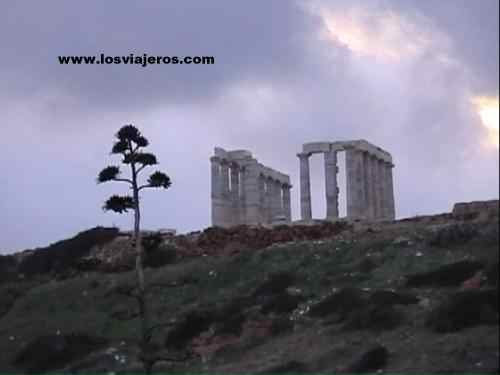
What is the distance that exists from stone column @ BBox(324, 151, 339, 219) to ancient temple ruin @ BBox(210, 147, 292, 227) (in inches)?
137

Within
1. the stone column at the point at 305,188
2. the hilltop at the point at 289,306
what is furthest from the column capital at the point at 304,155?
the hilltop at the point at 289,306

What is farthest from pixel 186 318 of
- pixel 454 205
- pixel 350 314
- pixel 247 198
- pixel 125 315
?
pixel 247 198

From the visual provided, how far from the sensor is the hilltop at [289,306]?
2435cm

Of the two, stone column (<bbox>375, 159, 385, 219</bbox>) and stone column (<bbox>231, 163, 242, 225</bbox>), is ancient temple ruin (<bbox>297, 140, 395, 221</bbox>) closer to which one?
stone column (<bbox>375, 159, 385, 219</bbox>)

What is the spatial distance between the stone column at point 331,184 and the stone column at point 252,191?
4.56 meters

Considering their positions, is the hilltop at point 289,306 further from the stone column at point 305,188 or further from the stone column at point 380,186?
the stone column at point 380,186

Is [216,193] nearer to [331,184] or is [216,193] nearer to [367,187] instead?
[331,184]

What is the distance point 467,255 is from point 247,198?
1154 inches

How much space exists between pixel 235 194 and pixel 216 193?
8.69ft

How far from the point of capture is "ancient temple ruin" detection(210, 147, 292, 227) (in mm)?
60375

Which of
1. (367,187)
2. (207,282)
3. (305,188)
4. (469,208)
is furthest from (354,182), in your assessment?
(207,282)

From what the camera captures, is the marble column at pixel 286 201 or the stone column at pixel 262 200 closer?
the stone column at pixel 262 200

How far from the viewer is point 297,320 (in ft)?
98.0

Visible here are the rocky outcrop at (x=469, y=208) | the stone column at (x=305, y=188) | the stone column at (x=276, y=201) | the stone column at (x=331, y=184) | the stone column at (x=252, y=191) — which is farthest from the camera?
the stone column at (x=276, y=201)
